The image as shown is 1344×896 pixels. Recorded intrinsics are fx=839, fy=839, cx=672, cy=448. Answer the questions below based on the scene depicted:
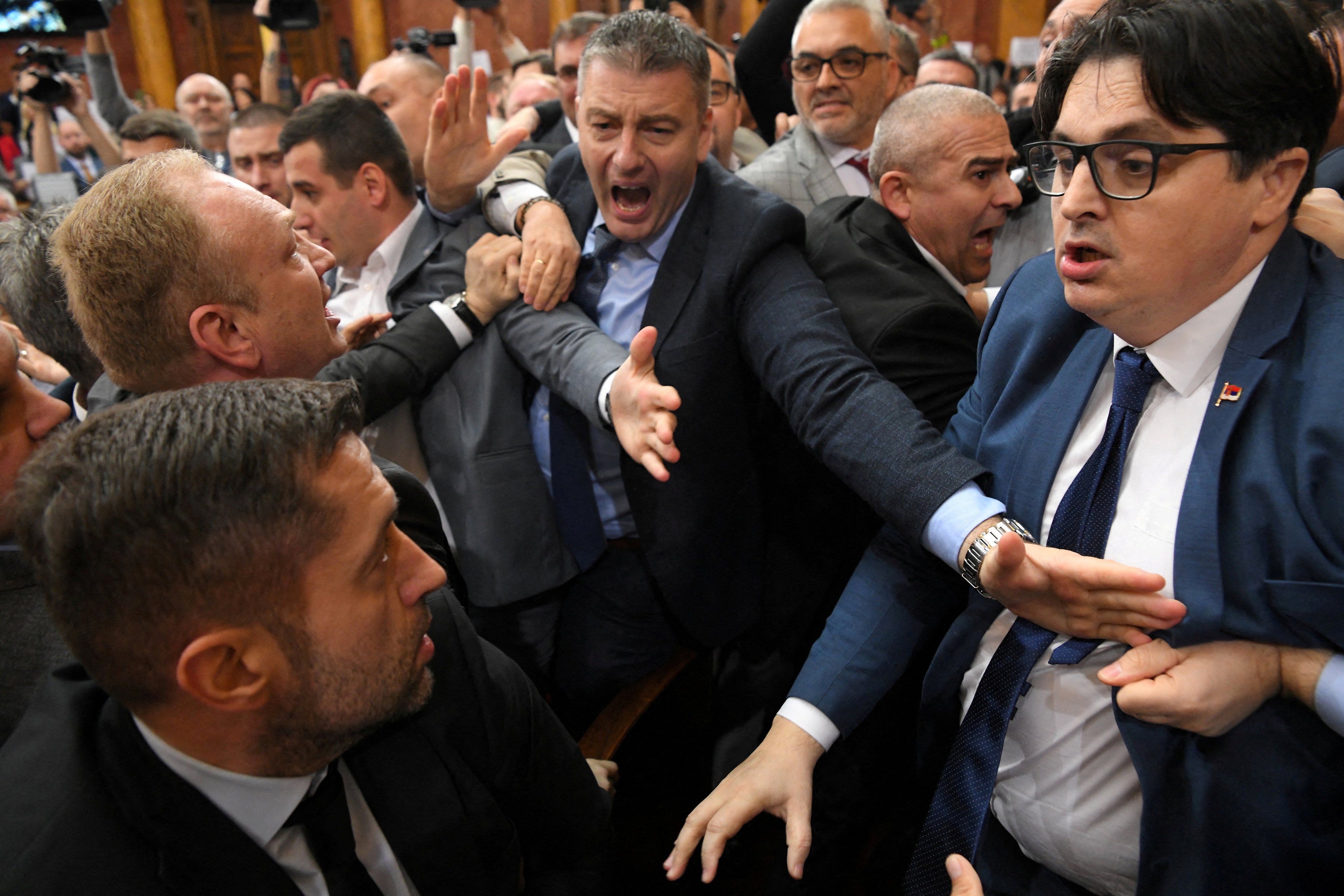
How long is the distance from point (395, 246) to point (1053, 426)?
1703mm

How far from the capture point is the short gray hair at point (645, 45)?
1.73 metres

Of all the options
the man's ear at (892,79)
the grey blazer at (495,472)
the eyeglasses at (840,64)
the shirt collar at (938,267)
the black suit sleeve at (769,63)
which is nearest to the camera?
the shirt collar at (938,267)

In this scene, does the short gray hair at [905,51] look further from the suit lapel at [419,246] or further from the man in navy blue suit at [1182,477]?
the man in navy blue suit at [1182,477]

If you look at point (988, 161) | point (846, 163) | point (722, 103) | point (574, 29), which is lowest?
point (846, 163)

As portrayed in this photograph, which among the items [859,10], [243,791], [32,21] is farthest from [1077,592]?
[32,21]

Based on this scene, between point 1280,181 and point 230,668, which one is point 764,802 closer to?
point 230,668

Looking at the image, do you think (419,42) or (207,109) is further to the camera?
(207,109)

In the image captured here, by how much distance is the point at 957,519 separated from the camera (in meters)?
1.14

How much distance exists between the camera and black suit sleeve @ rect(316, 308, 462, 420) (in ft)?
5.93

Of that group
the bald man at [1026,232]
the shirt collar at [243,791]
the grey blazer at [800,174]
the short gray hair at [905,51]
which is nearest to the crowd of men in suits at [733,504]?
the shirt collar at [243,791]

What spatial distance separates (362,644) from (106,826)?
285 mm

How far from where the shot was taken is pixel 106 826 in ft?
2.71

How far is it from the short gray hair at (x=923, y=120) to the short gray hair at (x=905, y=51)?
4.85ft

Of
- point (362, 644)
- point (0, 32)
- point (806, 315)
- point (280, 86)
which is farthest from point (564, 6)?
point (362, 644)
